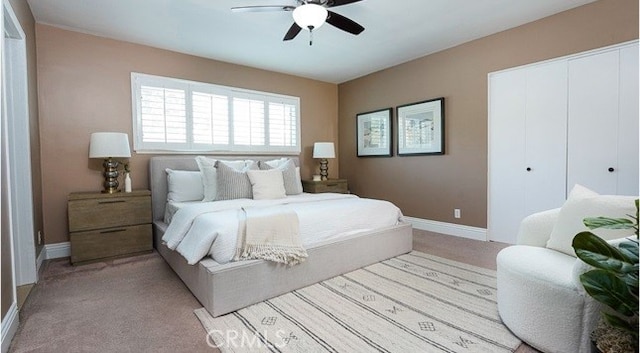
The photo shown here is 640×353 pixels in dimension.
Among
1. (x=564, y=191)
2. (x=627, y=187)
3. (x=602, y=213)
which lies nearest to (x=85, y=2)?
(x=602, y=213)

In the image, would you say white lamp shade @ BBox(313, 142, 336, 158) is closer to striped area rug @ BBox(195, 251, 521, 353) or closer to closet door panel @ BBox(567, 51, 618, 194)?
striped area rug @ BBox(195, 251, 521, 353)

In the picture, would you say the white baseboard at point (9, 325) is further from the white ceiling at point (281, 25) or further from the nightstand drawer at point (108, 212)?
the white ceiling at point (281, 25)

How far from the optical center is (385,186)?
4.95 m

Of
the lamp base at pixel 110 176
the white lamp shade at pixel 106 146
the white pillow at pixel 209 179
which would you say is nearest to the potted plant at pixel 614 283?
the white pillow at pixel 209 179

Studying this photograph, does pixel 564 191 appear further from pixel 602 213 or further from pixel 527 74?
pixel 602 213

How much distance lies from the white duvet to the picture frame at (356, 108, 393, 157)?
1793mm

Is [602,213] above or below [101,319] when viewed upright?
above

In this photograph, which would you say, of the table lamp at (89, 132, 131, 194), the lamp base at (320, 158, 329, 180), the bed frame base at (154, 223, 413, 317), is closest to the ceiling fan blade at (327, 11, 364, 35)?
the bed frame base at (154, 223, 413, 317)

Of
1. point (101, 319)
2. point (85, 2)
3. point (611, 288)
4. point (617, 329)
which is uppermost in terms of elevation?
point (85, 2)

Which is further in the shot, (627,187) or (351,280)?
(627,187)

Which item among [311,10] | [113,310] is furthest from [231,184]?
[311,10]

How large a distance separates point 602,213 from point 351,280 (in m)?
1.74

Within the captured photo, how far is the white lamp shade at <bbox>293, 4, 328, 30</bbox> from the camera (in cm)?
232

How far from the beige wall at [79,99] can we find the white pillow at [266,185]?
1.51 m
